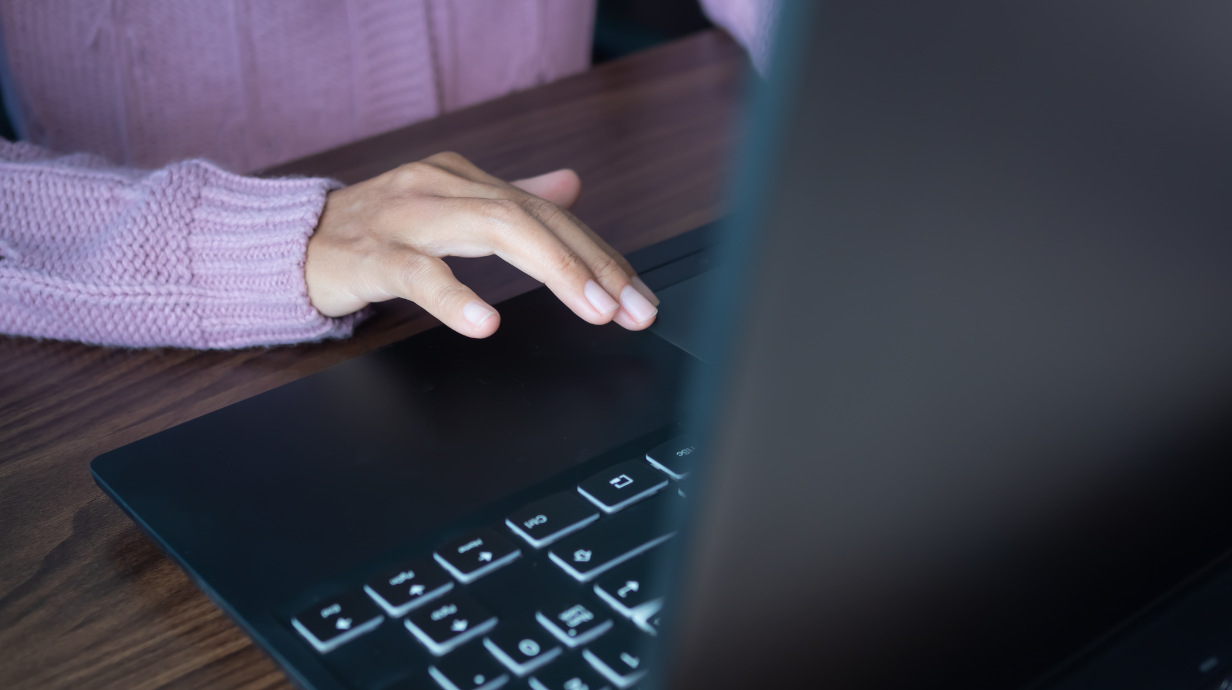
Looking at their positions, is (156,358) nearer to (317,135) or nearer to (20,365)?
(20,365)

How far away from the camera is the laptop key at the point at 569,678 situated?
29cm

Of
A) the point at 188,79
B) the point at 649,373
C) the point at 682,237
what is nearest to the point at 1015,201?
the point at 649,373

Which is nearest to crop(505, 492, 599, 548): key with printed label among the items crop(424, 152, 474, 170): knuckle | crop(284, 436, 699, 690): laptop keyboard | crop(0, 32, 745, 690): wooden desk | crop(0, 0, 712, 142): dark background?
crop(284, 436, 699, 690): laptop keyboard

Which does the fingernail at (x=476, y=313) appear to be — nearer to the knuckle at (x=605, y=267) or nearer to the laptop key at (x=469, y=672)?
the knuckle at (x=605, y=267)

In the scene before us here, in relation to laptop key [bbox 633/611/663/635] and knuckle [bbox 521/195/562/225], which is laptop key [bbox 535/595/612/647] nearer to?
laptop key [bbox 633/611/663/635]

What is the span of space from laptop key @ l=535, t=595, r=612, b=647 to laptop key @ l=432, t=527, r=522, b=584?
0.09 feet

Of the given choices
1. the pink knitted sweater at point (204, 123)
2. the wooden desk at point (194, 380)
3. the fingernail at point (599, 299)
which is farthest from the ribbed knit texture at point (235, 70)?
the fingernail at point (599, 299)

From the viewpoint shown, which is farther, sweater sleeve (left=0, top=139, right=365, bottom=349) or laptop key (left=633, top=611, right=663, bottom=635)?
sweater sleeve (left=0, top=139, right=365, bottom=349)

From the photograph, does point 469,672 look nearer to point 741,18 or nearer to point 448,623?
point 448,623

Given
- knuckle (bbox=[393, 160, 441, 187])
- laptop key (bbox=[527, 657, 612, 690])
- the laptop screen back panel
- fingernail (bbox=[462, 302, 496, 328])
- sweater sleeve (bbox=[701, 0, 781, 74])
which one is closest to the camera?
the laptop screen back panel

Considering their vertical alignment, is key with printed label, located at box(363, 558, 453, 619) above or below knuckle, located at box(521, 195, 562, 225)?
below

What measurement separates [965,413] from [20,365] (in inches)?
20.7

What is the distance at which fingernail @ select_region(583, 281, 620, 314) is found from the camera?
1.60 feet

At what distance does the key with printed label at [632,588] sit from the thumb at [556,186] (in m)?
0.34
